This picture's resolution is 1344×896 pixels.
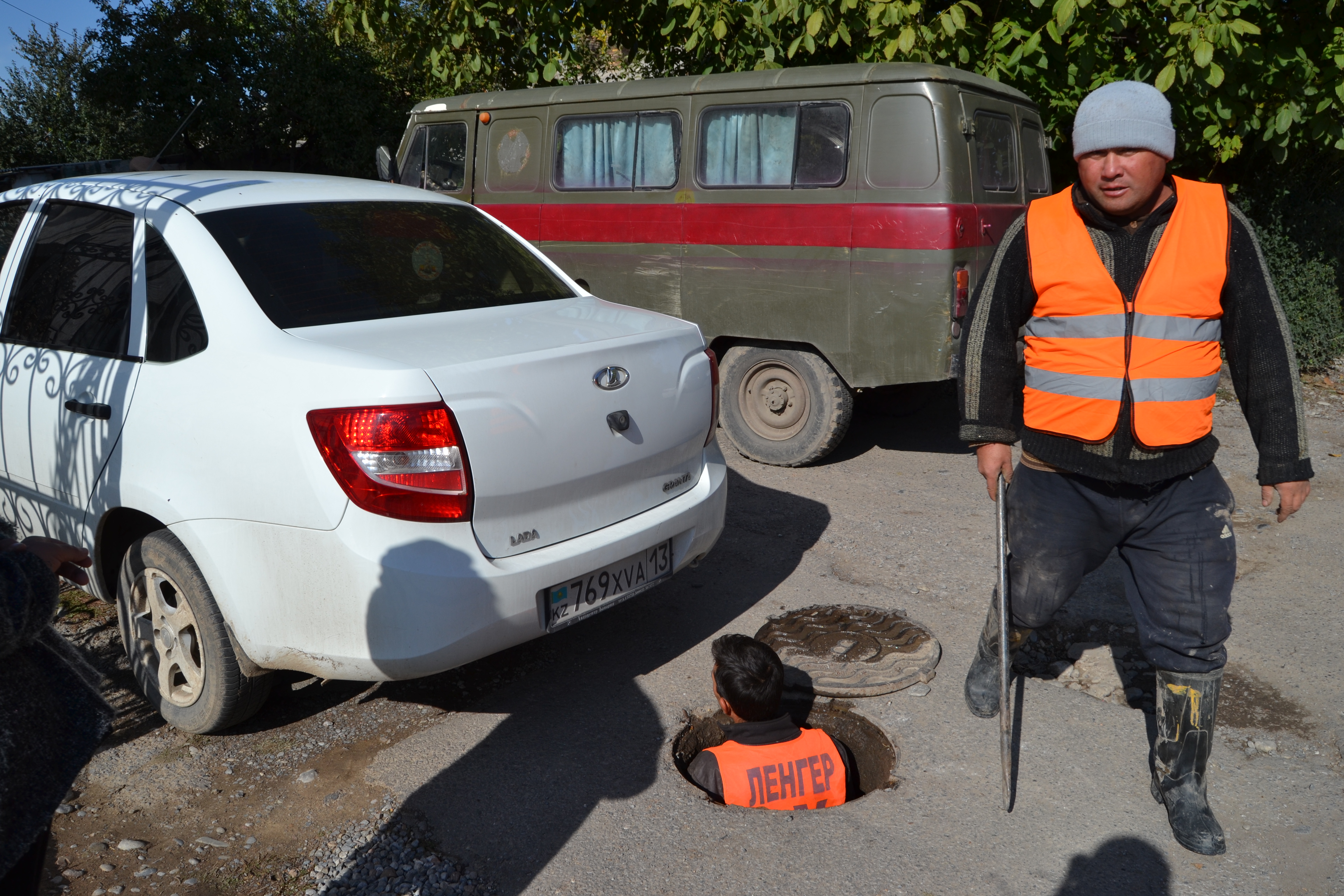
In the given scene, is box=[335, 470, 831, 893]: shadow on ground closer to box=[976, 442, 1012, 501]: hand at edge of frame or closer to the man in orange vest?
box=[976, 442, 1012, 501]: hand at edge of frame

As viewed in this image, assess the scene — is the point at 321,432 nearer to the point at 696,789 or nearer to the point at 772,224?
the point at 696,789

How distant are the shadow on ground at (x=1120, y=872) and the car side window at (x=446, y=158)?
674cm

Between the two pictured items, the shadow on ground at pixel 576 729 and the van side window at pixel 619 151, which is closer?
the shadow on ground at pixel 576 729

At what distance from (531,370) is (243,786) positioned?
5.05 feet

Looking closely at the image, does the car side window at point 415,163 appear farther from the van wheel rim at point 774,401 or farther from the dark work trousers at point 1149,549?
the dark work trousers at point 1149,549

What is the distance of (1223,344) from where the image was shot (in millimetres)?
2924

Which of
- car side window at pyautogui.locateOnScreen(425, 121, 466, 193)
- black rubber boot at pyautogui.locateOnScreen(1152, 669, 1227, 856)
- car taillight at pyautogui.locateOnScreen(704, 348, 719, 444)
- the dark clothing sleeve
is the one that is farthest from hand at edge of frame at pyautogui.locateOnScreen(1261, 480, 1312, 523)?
car side window at pyautogui.locateOnScreen(425, 121, 466, 193)

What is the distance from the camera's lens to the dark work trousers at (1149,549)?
2.80 m

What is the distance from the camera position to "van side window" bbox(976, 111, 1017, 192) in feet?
20.7

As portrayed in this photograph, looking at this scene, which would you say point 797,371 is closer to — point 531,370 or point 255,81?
point 531,370

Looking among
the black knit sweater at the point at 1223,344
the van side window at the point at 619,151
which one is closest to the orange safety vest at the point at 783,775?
the black knit sweater at the point at 1223,344

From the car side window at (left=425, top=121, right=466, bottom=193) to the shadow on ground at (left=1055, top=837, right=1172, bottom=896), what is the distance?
6.74m

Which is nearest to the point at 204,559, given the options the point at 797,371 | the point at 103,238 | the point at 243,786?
the point at 243,786

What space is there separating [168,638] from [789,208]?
4.43 metres
